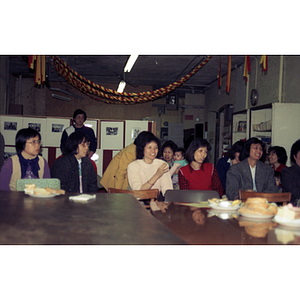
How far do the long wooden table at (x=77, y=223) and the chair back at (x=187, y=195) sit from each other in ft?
2.60

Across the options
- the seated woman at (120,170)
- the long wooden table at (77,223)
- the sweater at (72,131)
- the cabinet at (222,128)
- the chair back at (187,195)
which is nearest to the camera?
the long wooden table at (77,223)

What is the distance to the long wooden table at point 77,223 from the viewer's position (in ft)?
4.09

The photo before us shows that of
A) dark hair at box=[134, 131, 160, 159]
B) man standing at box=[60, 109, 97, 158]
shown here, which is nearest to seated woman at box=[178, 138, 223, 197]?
dark hair at box=[134, 131, 160, 159]

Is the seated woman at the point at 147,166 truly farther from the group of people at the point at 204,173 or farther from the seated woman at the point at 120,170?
the seated woman at the point at 120,170

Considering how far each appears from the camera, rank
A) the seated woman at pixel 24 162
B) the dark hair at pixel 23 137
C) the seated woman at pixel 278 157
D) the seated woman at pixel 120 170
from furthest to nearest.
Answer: the seated woman at pixel 278 157 → the seated woman at pixel 120 170 → the dark hair at pixel 23 137 → the seated woman at pixel 24 162

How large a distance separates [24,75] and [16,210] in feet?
34.4

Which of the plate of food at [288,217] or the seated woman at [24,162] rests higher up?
the seated woman at [24,162]

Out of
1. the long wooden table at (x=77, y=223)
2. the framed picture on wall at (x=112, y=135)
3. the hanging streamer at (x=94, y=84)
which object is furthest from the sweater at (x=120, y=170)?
the framed picture on wall at (x=112, y=135)

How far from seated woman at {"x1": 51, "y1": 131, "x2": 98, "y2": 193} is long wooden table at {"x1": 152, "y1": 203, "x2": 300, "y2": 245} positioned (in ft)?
4.78

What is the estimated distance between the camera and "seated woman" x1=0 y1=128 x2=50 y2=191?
116 inches
